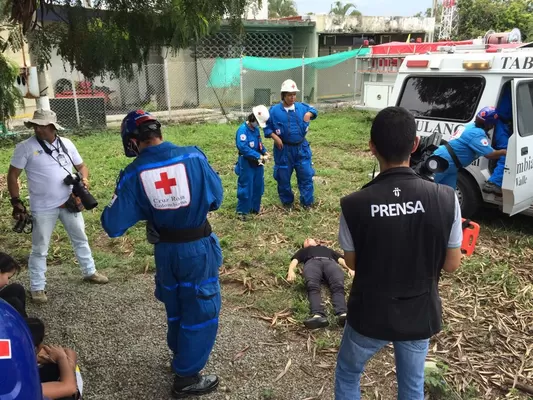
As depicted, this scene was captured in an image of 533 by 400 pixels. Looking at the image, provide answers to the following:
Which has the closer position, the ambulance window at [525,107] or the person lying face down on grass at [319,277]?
the person lying face down on grass at [319,277]

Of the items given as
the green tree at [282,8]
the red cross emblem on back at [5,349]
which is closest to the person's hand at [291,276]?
the red cross emblem on back at [5,349]

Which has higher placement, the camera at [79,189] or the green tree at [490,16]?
the green tree at [490,16]

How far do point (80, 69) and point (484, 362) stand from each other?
3.70 m

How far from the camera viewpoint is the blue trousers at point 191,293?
2891 mm

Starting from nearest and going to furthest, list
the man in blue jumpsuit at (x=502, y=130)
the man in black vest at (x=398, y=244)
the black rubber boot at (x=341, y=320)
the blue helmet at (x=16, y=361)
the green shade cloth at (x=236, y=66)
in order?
the blue helmet at (x=16, y=361)
the man in black vest at (x=398, y=244)
the black rubber boot at (x=341, y=320)
the man in blue jumpsuit at (x=502, y=130)
the green shade cloth at (x=236, y=66)

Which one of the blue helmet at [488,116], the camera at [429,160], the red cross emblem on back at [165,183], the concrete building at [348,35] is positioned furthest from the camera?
the concrete building at [348,35]

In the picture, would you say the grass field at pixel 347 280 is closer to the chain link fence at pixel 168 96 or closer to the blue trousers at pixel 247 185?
the blue trousers at pixel 247 185

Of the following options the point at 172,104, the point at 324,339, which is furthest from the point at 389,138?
the point at 172,104

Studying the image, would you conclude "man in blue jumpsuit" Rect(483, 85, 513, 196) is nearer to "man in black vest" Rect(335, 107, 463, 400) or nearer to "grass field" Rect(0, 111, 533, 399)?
"grass field" Rect(0, 111, 533, 399)

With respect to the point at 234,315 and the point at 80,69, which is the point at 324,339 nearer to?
the point at 234,315

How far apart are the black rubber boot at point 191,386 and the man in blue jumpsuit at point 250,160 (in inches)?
146

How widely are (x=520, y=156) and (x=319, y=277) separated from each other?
285 centimetres

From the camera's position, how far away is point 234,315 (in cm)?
415

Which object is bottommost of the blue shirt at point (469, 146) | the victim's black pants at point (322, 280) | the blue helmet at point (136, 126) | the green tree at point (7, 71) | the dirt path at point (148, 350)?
the dirt path at point (148, 350)
